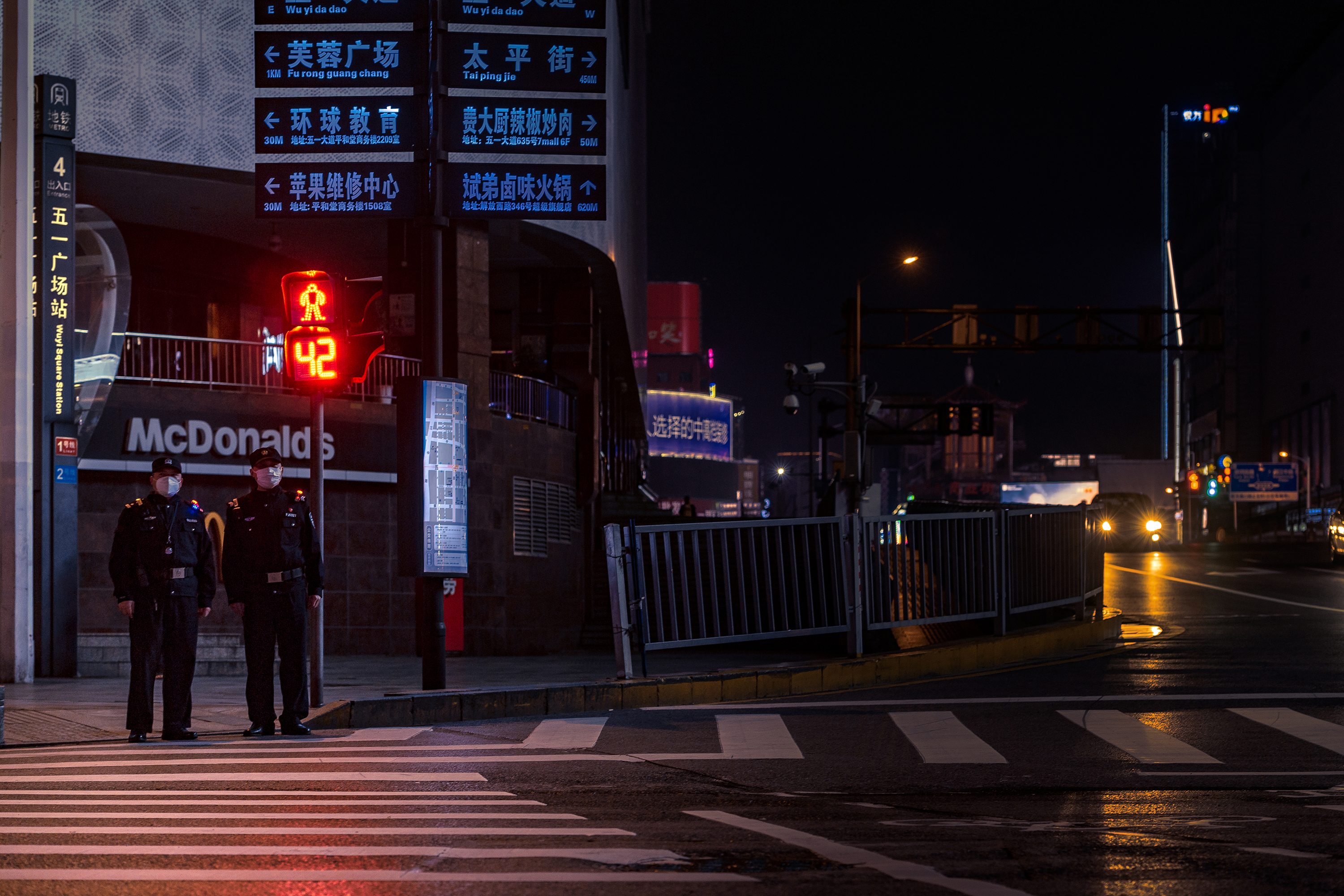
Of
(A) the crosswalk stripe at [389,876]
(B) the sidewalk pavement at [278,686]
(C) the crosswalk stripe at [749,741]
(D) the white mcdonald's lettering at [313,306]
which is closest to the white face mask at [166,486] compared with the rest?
(B) the sidewalk pavement at [278,686]

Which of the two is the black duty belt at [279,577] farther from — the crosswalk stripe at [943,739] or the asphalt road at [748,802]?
the crosswalk stripe at [943,739]

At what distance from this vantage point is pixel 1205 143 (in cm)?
14038

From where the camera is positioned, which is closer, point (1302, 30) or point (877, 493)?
point (877, 493)

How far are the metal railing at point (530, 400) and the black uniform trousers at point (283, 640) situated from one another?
478 inches

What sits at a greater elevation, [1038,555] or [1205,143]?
[1205,143]

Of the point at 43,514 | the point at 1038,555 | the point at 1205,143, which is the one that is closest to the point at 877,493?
the point at 1038,555

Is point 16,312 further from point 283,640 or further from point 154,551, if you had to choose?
point 283,640

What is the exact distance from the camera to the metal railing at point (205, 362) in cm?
1964

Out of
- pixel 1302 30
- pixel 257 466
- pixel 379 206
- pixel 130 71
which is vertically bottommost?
pixel 257 466

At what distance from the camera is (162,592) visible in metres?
9.71

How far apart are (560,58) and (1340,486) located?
76.9m

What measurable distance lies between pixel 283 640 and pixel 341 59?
17.3ft

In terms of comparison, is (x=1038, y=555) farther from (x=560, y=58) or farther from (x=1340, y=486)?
(x=1340, y=486)

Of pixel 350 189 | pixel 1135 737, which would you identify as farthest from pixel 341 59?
pixel 1135 737
